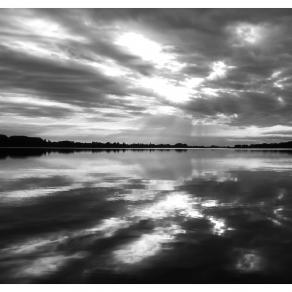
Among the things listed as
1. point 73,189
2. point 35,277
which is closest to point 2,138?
point 73,189

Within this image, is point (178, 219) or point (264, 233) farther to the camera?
point (178, 219)

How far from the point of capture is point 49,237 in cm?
985

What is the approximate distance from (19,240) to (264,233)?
7362 mm

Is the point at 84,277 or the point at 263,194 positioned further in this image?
the point at 263,194

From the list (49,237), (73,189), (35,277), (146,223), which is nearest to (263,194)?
(146,223)

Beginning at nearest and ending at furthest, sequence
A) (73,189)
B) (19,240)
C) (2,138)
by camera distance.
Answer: (19,240) < (73,189) < (2,138)

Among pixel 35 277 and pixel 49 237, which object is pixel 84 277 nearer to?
pixel 35 277

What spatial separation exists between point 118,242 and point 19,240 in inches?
112

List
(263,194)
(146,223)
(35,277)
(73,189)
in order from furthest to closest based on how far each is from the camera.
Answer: (73,189) < (263,194) < (146,223) < (35,277)

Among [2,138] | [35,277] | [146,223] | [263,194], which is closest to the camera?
[35,277]

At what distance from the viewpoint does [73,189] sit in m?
19.0

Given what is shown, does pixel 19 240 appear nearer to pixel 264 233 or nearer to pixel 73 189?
pixel 264 233

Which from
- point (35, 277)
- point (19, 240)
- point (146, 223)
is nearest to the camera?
point (35, 277)

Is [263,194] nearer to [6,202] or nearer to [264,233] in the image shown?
[264,233]
